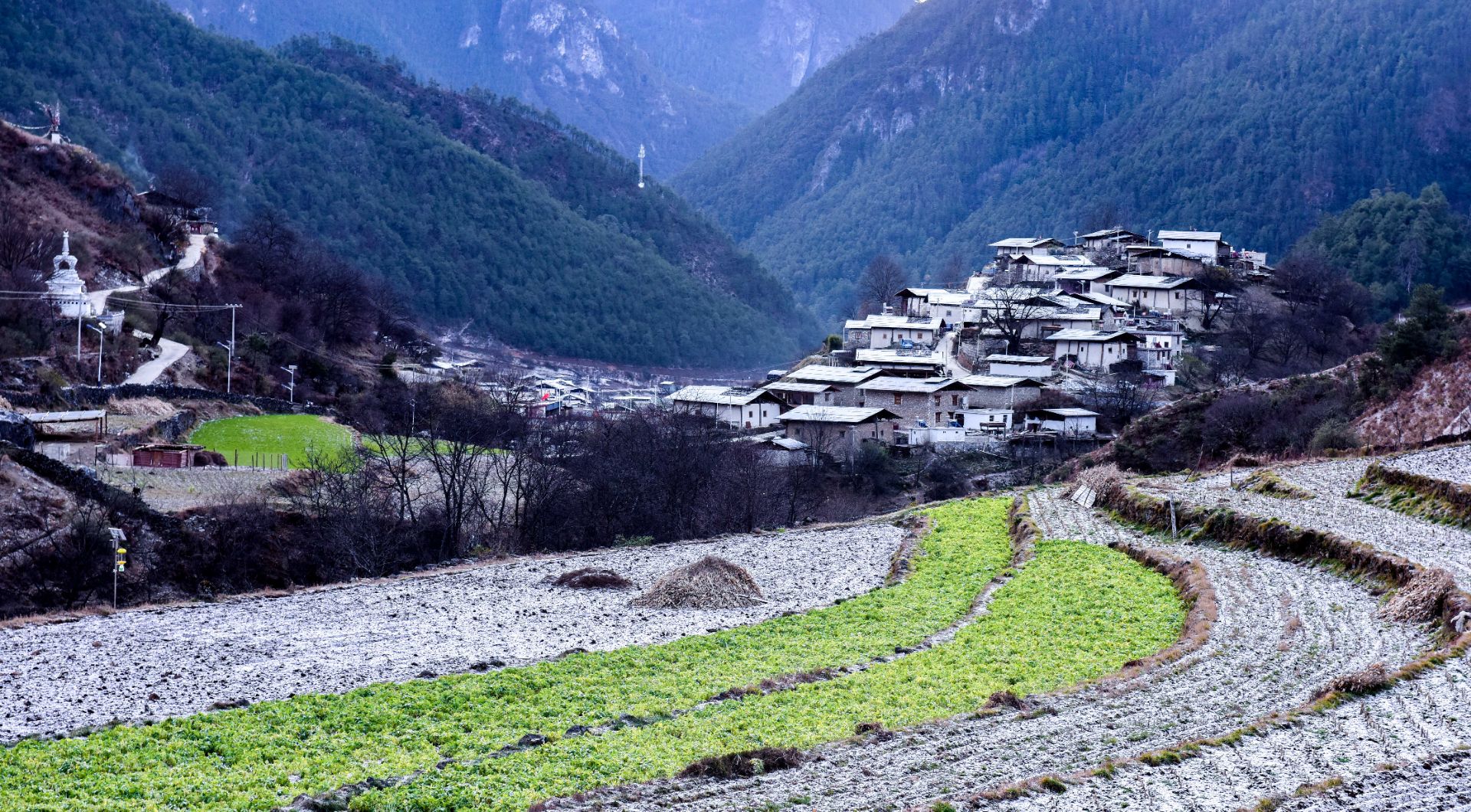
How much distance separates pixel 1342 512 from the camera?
2659cm

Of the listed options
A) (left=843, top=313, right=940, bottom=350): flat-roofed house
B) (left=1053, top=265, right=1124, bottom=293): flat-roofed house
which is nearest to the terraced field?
(left=843, top=313, right=940, bottom=350): flat-roofed house

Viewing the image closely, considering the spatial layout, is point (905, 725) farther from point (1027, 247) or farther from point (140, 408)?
point (1027, 247)

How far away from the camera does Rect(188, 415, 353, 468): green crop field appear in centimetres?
4222

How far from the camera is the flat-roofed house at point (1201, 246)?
278 feet

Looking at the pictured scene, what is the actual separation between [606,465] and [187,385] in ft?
59.8

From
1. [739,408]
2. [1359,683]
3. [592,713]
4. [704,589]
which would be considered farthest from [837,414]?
[1359,683]

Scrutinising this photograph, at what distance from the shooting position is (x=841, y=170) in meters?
189

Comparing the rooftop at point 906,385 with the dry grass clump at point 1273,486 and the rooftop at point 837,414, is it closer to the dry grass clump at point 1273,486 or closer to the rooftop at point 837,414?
the rooftop at point 837,414

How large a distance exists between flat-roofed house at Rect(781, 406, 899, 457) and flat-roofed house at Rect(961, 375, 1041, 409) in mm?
3784

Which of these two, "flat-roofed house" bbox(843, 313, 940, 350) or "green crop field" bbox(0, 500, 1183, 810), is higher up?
"flat-roofed house" bbox(843, 313, 940, 350)

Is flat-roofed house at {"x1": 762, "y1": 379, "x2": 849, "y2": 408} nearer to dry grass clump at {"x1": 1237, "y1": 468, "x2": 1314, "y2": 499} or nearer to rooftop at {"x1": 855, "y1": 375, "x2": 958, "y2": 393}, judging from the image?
rooftop at {"x1": 855, "y1": 375, "x2": 958, "y2": 393}

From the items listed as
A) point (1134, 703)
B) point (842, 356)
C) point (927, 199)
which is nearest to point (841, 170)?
point (927, 199)

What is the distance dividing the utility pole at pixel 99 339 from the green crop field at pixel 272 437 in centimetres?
388

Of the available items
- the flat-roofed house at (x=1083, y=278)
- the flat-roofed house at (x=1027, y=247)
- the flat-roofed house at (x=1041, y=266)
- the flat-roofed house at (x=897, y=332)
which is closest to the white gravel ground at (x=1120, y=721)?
the flat-roofed house at (x=897, y=332)
